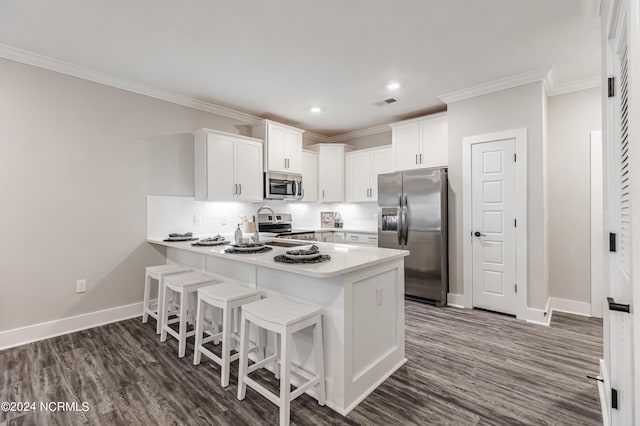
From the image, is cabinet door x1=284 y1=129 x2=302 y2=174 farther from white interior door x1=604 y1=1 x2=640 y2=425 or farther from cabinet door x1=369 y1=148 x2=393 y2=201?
white interior door x1=604 y1=1 x2=640 y2=425

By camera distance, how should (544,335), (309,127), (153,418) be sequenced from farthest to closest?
(309,127) < (544,335) < (153,418)

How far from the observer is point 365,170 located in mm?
5406

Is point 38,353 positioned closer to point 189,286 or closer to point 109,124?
point 189,286

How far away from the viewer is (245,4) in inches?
86.0

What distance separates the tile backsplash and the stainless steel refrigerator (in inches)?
57.3

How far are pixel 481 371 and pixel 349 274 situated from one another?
1.40 m

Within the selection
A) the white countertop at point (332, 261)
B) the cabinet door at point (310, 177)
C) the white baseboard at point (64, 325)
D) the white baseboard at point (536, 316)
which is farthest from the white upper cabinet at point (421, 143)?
the white baseboard at point (64, 325)

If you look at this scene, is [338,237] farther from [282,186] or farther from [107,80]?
[107,80]

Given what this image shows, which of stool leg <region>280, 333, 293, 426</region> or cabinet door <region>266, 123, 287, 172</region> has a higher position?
cabinet door <region>266, 123, 287, 172</region>

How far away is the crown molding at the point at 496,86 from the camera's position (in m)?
3.23

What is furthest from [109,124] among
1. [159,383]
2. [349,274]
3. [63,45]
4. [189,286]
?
[349,274]

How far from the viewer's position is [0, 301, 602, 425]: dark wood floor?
1808 mm

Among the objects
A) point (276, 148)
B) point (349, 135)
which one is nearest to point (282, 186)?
point (276, 148)

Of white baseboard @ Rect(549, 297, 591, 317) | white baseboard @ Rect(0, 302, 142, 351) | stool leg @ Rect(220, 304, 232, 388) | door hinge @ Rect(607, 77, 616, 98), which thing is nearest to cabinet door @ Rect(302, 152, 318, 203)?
white baseboard @ Rect(0, 302, 142, 351)
